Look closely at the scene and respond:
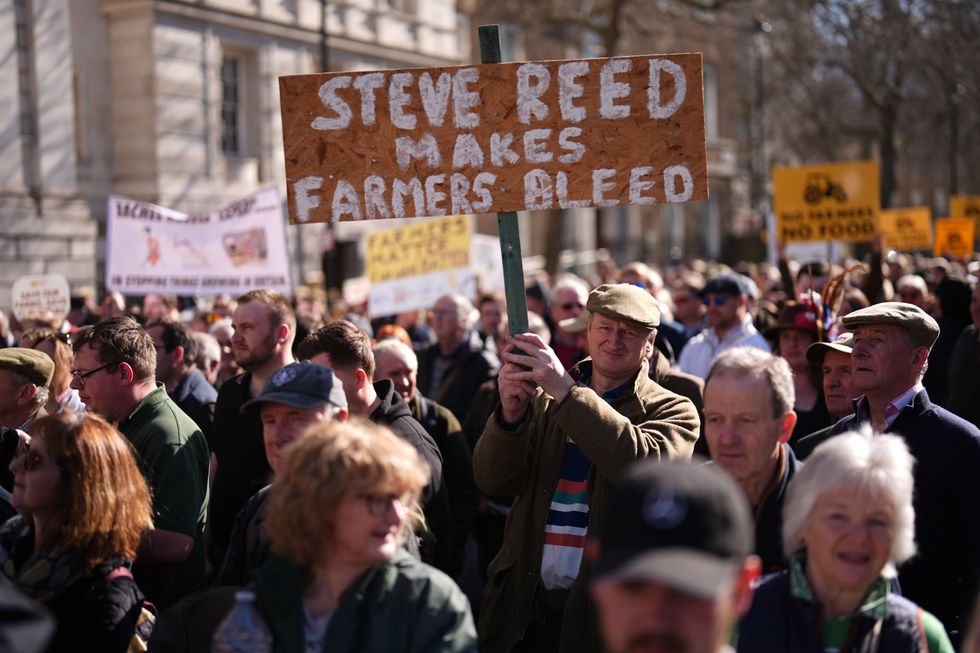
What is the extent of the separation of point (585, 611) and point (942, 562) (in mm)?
1271

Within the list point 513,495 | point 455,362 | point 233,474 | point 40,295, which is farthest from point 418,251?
point 513,495

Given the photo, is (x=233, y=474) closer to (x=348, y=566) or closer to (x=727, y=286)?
(x=348, y=566)

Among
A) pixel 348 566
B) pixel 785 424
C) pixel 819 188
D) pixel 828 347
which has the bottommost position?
pixel 348 566

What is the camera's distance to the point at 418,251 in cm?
1317

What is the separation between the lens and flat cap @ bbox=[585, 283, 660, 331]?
15.2ft

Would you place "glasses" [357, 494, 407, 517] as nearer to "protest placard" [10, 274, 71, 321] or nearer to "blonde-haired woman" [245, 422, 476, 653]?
"blonde-haired woman" [245, 422, 476, 653]

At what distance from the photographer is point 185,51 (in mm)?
25562

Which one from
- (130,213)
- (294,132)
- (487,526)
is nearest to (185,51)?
(130,213)

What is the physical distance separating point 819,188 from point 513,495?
9.33 m

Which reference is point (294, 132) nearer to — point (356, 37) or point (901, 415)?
point (901, 415)

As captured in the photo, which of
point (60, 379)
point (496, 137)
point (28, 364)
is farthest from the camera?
point (60, 379)

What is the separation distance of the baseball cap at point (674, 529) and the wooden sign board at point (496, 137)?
8.02ft

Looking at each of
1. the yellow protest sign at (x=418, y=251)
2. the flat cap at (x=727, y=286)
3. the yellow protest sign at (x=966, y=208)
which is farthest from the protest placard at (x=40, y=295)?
the yellow protest sign at (x=966, y=208)

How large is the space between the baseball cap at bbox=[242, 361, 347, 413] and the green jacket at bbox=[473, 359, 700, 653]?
29.1 inches
